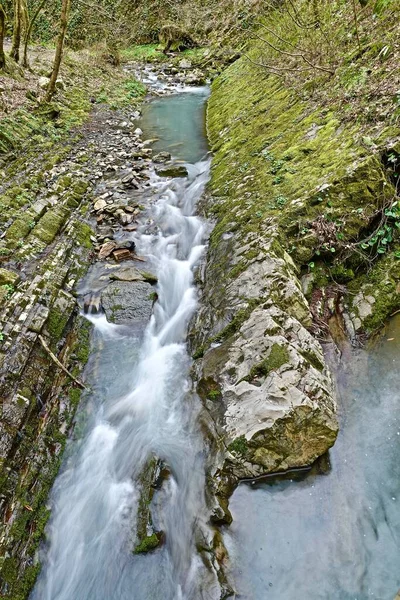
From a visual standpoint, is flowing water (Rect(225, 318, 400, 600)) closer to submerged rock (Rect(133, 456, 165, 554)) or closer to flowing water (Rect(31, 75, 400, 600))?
flowing water (Rect(31, 75, 400, 600))

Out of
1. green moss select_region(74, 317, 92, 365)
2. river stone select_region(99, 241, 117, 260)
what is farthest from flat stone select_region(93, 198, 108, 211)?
green moss select_region(74, 317, 92, 365)

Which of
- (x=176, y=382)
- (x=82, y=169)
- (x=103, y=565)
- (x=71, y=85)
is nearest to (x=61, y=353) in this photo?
(x=176, y=382)

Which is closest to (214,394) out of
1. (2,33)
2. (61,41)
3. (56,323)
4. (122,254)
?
(56,323)

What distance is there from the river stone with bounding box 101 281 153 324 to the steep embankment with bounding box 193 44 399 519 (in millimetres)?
1194

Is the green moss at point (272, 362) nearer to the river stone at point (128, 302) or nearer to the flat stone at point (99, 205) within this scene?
the river stone at point (128, 302)

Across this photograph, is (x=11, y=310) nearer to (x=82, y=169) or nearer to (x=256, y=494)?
(x=256, y=494)

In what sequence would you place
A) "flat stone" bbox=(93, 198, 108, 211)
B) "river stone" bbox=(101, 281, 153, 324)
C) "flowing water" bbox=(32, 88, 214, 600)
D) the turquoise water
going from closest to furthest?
"flowing water" bbox=(32, 88, 214, 600) → "river stone" bbox=(101, 281, 153, 324) → "flat stone" bbox=(93, 198, 108, 211) → the turquoise water

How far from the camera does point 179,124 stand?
618 inches

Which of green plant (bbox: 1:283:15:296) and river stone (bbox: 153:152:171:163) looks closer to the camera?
green plant (bbox: 1:283:15:296)

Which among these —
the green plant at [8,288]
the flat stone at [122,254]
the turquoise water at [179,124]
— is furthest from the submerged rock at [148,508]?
the turquoise water at [179,124]

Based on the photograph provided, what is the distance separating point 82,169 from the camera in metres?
11.0

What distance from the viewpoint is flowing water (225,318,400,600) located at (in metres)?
3.49

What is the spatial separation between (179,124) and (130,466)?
1464 centimetres

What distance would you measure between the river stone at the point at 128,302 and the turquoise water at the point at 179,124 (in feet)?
22.5
